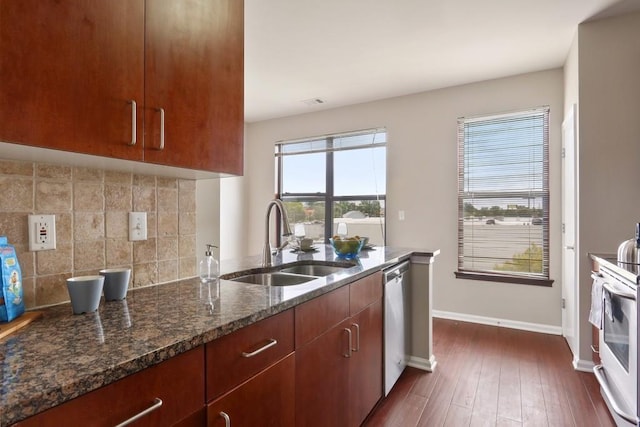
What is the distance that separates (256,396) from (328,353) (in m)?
0.49

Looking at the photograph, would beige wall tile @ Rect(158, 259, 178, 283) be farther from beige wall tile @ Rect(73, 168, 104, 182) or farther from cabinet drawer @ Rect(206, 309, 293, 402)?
cabinet drawer @ Rect(206, 309, 293, 402)

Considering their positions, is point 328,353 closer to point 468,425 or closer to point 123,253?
point 123,253

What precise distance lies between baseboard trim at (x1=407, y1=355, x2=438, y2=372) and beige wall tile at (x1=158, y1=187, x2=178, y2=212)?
6.86 feet

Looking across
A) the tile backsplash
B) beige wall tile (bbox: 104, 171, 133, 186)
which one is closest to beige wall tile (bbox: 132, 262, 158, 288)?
the tile backsplash

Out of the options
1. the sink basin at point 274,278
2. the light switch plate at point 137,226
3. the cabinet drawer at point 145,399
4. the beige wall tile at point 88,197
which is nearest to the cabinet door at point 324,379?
the sink basin at point 274,278

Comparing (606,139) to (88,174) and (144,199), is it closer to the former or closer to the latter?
(144,199)

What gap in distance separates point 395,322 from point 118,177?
5.94 ft

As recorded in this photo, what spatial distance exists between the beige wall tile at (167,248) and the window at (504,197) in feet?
10.6

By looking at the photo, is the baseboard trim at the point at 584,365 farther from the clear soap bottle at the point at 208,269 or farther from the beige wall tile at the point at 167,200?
the beige wall tile at the point at 167,200

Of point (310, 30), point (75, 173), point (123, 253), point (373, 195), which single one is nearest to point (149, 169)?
point (75, 173)

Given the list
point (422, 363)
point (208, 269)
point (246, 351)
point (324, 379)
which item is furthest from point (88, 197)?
point (422, 363)

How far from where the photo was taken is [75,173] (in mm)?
1141

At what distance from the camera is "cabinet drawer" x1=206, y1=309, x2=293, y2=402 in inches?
34.9

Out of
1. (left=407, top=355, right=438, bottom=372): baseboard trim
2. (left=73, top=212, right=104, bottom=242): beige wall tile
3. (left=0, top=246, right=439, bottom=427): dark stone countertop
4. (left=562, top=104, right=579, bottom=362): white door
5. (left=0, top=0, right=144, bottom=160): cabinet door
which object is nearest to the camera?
(left=0, top=246, right=439, bottom=427): dark stone countertop
